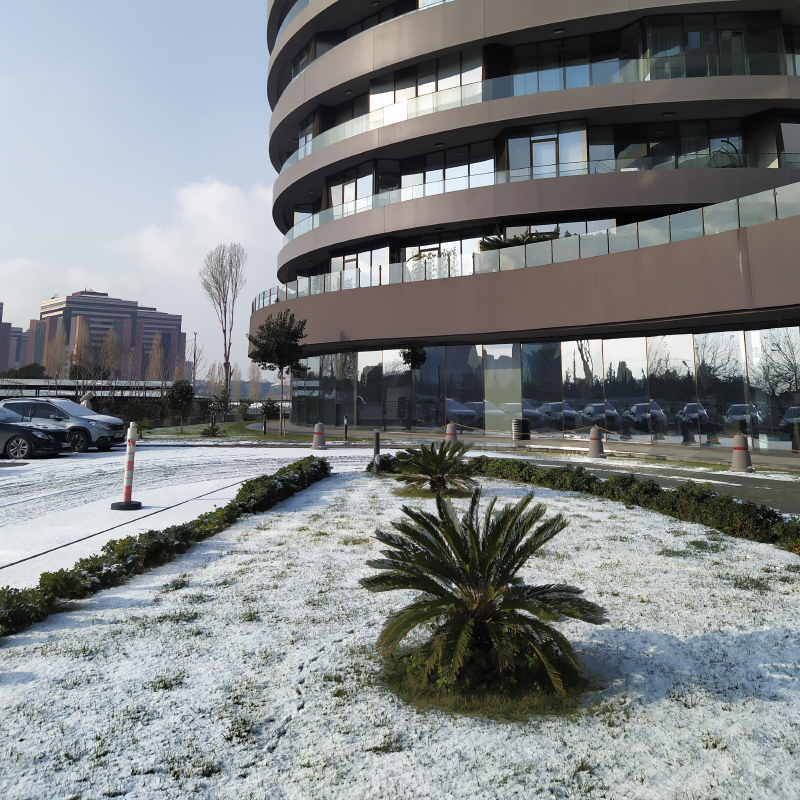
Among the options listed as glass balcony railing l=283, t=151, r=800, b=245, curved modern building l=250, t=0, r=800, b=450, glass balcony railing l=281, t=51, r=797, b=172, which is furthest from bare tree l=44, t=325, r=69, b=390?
glass balcony railing l=281, t=51, r=797, b=172

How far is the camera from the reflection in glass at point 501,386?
24.7 metres

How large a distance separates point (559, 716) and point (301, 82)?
111ft

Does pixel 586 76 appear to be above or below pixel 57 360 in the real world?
above

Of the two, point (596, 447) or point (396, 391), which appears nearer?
Answer: point (596, 447)

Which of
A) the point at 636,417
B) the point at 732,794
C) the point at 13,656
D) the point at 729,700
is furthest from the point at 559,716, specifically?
the point at 636,417

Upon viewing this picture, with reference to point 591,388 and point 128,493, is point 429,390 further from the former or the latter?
point 128,493

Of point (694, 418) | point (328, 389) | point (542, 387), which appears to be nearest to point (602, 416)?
point (542, 387)

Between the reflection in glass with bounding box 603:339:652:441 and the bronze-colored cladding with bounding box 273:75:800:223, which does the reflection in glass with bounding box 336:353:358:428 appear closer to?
the bronze-colored cladding with bounding box 273:75:800:223

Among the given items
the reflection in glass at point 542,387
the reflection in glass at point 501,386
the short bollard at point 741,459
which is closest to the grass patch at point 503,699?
the short bollard at point 741,459

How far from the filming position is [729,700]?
3.36m

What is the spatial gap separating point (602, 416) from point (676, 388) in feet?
9.95

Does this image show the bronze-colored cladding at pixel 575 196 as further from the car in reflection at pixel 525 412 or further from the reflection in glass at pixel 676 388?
the car in reflection at pixel 525 412

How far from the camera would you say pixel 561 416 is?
77.7 feet

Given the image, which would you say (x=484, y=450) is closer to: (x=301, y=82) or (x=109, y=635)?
(x=109, y=635)
